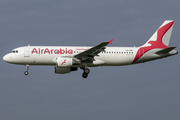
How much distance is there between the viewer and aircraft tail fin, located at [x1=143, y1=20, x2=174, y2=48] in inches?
2180

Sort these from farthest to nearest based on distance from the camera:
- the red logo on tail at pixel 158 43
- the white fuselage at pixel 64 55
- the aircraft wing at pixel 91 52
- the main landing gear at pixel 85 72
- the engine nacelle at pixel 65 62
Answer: the red logo on tail at pixel 158 43
the main landing gear at pixel 85 72
the white fuselage at pixel 64 55
the engine nacelle at pixel 65 62
the aircraft wing at pixel 91 52

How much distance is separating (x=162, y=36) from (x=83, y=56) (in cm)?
1355

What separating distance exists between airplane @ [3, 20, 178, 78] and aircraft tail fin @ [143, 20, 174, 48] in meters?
0.35

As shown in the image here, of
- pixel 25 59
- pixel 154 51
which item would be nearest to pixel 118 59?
pixel 154 51

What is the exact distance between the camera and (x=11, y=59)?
2021 inches

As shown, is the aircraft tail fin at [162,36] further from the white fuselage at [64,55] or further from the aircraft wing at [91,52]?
the aircraft wing at [91,52]

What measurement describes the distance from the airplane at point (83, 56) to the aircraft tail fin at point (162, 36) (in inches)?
13.6

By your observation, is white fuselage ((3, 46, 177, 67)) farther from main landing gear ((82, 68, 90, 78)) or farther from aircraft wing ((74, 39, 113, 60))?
aircraft wing ((74, 39, 113, 60))

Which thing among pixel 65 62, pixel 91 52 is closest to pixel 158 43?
pixel 91 52

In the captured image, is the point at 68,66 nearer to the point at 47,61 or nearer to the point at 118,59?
the point at 47,61

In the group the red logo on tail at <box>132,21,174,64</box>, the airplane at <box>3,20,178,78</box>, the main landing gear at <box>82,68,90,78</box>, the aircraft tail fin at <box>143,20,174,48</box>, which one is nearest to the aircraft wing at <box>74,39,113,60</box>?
the airplane at <box>3,20,178,78</box>

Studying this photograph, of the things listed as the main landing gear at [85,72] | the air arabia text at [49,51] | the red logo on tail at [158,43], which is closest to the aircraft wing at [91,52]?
the air arabia text at [49,51]

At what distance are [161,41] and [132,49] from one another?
5.36 m

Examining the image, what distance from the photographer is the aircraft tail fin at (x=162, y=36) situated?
182 feet
